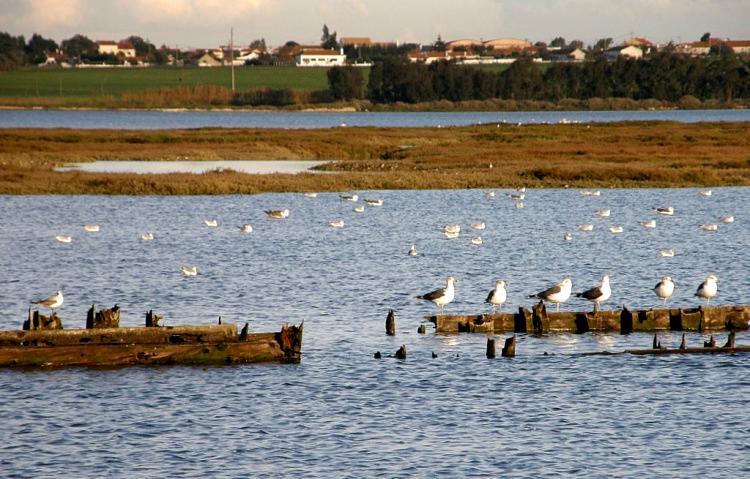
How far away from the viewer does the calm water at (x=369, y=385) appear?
2219 cm

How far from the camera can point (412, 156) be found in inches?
3696

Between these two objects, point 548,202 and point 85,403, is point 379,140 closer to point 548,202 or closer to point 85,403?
point 548,202

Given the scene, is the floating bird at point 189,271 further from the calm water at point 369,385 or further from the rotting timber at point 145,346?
the rotting timber at point 145,346

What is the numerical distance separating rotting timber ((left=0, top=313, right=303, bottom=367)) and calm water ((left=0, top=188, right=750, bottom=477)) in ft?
1.09

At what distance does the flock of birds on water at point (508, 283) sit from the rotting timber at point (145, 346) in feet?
17.7

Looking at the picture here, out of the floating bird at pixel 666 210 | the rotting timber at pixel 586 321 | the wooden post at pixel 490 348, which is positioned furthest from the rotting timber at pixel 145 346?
the floating bird at pixel 666 210

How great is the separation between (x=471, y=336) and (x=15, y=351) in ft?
35.7

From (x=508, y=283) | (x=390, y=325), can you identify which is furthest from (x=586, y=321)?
(x=508, y=283)

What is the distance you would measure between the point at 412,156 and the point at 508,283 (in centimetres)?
5388

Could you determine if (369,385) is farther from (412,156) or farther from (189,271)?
(412,156)

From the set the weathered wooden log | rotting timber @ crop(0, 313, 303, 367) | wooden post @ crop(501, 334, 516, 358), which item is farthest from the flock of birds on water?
rotting timber @ crop(0, 313, 303, 367)

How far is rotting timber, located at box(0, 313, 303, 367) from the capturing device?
89.8ft

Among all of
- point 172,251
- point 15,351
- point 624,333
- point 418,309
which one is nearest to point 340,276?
point 418,309

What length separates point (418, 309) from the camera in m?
36.1
